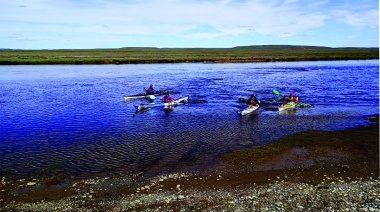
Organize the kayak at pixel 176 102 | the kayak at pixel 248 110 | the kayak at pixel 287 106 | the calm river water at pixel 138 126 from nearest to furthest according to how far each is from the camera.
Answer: the calm river water at pixel 138 126 < the kayak at pixel 248 110 < the kayak at pixel 287 106 < the kayak at pixel 176 102

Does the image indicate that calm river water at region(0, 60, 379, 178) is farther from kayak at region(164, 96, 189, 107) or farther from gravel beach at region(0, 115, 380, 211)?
gravel beach at region(0, 115, 380, 211)

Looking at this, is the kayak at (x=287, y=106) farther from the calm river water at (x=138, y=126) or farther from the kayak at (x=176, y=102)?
the kayak at (x=176, y=102)

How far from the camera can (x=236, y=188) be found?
591 inches

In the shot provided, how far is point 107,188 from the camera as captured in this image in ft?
50.0

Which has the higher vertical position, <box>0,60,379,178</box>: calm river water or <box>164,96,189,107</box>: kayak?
<box>164,96,189,107</box>: kayak

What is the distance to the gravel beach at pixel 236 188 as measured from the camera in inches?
519

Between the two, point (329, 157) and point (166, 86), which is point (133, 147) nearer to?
point (329, 157)

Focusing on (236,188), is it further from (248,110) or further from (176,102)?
(176,102)

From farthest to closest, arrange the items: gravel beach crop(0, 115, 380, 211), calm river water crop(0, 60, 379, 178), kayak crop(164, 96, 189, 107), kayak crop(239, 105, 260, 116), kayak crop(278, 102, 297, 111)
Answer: kayak crop(164, 96, 189, 107), kayak crop(278, 102, 297, 111), kayak crop(239, 105, 260, 116), calm river water crop(0, 60, 379, 178), gravel beach crop(0, 115, 380, 211)

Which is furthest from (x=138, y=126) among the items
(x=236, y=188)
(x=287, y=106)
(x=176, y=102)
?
(x=287, y=106)

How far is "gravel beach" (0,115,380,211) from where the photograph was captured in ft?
43.3

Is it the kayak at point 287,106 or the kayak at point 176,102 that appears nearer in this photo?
the kayak at point 287,106

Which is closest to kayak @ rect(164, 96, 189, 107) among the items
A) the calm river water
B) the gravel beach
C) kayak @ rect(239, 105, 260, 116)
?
the calm river water

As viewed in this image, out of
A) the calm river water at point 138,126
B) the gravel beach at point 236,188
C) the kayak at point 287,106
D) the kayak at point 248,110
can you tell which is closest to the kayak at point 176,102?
the calm river water at point 138,126
